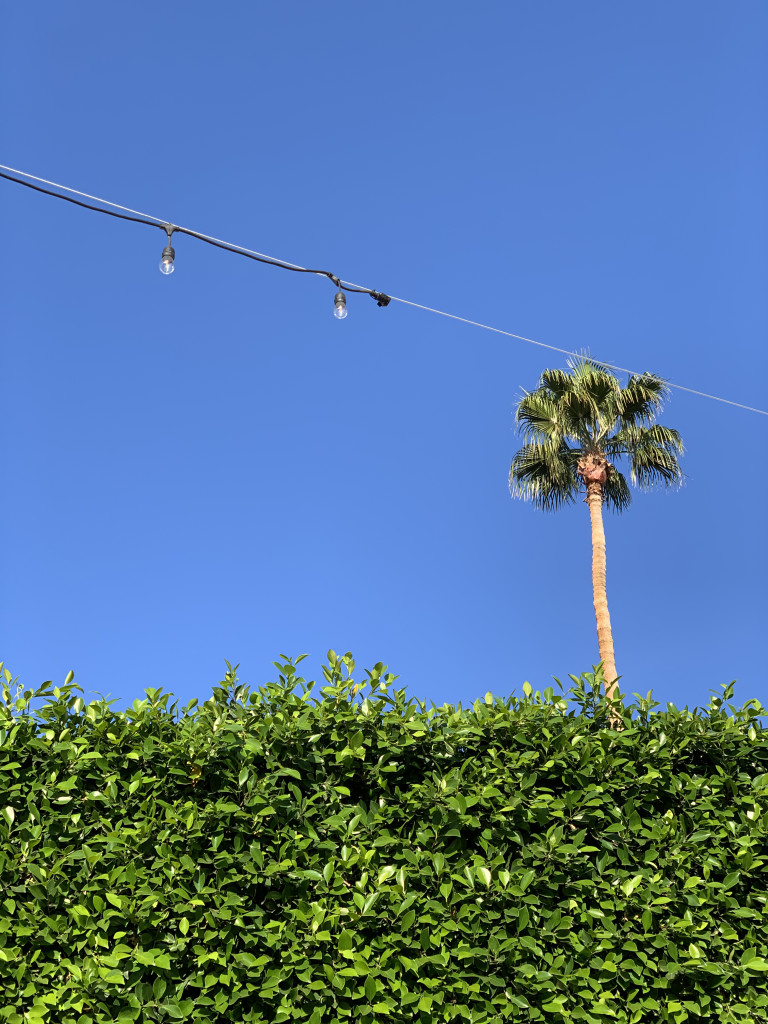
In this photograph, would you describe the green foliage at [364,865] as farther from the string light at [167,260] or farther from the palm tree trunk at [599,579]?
the palm tree trunk at [599,579]

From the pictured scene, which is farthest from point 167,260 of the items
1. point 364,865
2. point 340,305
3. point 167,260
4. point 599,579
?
point 599,579

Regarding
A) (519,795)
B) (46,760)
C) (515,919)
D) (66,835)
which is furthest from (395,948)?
(46,760)

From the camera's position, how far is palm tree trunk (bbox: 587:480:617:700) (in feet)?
51.3

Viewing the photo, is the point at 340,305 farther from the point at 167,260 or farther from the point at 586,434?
the point at 586,434

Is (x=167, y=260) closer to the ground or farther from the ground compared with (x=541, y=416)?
closer to the ground

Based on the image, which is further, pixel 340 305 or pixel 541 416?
pixel 541 416

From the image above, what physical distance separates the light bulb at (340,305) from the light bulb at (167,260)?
4.12ft

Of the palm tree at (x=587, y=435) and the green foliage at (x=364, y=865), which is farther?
the palm tree at (x=587, y=435)

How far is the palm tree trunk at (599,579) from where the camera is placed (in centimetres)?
1562

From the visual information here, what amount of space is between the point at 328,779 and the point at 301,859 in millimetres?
381

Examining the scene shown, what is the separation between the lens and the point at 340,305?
19.6 feet

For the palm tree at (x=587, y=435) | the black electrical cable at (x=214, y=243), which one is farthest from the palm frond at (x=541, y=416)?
the black electrical cable at (x=214, y=243)

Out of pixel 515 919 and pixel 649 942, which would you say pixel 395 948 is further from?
→ pixel 649 942

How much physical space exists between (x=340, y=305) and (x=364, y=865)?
3.83 meters
